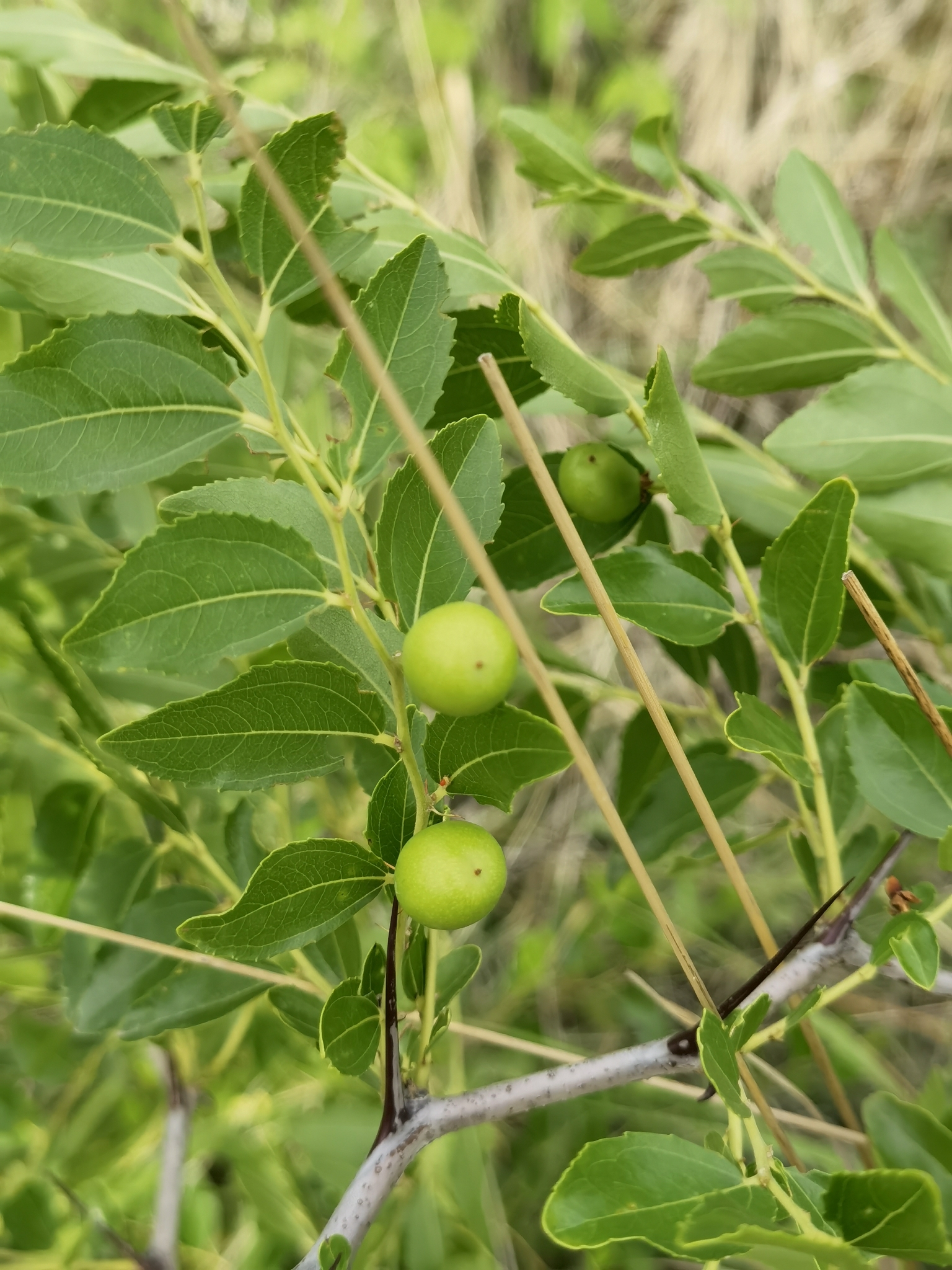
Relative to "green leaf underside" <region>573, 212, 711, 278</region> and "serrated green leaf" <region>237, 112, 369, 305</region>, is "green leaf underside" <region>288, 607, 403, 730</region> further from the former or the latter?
"green leaf underside" <region>573, 212, 711, 278</region>

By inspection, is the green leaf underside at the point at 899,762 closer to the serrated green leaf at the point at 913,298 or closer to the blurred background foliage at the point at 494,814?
the blurred background foliage at the point at 494,814

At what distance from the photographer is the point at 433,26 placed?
178 cm

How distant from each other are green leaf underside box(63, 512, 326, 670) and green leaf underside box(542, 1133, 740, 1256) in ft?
0.69

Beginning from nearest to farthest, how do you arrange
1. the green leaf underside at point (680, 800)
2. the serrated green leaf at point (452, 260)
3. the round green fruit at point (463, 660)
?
1. the round green fruit at point (463, 660)
2. the serrated green leaf at point (452, 260)
3. the green leaf underside at point (680, 800)

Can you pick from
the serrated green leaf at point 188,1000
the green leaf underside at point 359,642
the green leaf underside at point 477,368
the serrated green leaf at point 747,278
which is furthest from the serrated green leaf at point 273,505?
the serrated green leaf at point 747,278

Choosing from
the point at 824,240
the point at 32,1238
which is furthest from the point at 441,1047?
the point at 824,240

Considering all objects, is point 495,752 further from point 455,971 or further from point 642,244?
point 642,244

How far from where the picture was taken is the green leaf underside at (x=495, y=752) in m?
0.31

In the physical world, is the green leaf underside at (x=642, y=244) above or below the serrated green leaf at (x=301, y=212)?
below

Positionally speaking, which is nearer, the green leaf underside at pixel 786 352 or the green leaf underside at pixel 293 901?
the green leaf underside at pixel 293 901

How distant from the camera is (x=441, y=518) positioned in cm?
35

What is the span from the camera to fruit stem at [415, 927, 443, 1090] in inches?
14.9

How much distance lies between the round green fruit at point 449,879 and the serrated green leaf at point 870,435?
29cm

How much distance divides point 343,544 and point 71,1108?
84 cm
